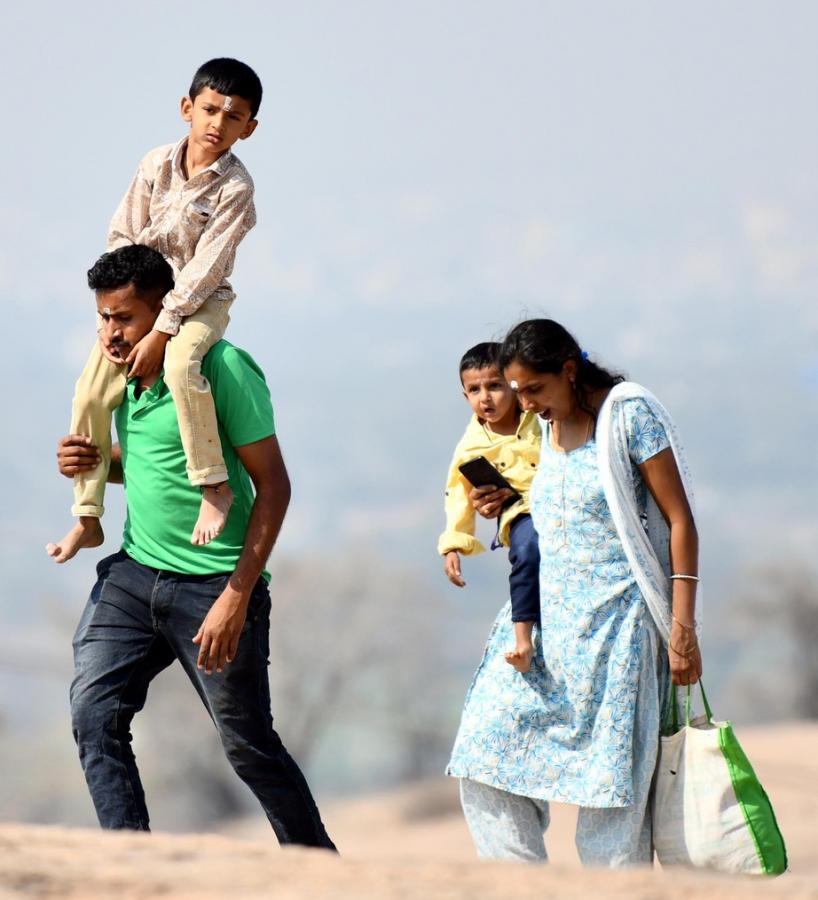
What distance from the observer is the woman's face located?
3598 mm

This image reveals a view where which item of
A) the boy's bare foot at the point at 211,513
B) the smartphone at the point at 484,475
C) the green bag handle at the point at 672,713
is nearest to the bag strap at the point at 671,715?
the green bag handle at the point at 672,713

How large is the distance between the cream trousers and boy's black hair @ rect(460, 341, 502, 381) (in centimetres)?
63

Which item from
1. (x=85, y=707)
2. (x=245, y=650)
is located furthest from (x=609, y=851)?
(x=85, y=707)

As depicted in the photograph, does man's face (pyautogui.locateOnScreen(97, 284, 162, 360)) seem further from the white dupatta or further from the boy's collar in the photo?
the white dupatta

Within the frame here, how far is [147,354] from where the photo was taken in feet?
12.6

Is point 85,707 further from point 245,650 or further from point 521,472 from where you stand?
point 521,472

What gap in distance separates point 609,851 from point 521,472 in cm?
99

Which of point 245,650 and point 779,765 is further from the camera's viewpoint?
point 779,765

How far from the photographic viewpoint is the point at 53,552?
159 inches

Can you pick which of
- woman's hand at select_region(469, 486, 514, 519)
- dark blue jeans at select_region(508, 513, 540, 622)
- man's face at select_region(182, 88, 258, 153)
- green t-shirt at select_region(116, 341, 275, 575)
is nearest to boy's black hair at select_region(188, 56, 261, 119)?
man's face at select_region(182, 88, 258, 153)

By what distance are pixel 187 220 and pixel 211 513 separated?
761mm

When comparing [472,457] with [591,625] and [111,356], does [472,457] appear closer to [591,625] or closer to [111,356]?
[591,625]

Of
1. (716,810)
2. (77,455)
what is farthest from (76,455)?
(716,810)

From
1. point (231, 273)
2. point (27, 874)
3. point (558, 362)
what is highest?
point (231, 273)
